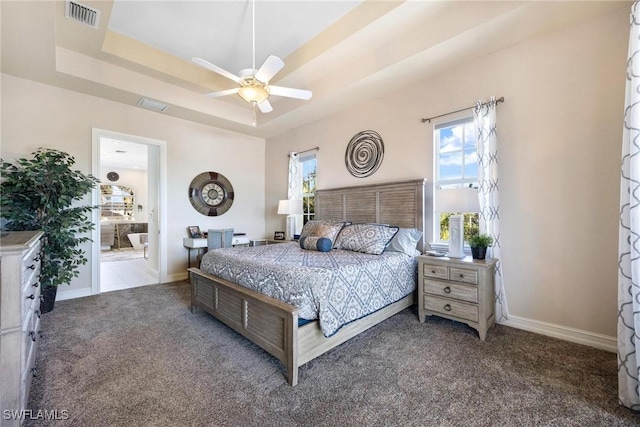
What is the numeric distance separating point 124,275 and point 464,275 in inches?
223

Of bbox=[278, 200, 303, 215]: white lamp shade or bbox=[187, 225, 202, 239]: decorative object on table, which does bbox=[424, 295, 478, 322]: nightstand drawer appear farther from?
bbox=[187, 225, 202, 239]: decorative object on table

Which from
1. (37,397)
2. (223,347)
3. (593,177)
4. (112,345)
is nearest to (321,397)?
(223,347)

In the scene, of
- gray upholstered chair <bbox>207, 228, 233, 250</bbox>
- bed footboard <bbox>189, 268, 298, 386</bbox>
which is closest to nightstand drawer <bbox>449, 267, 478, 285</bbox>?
bed footboard <bbox>189, 268, 298, 386</bbox>

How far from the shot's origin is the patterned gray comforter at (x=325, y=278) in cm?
194

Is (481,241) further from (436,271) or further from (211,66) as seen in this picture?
(211,66)

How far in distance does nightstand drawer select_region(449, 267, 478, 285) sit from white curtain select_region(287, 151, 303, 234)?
3209mm

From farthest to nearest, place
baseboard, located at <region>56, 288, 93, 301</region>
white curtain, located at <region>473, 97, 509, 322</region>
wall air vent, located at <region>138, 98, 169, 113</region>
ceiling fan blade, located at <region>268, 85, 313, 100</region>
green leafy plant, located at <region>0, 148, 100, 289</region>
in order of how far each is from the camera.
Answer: wall air vent, located at <region>138, 98, 169, 113</region> → baseboard, located at <region>56, 288, 93, 301</region> → green leafy plant, located at <region>0, 148, 100, 289</region> → white curtain, located at <region>473, 97, 509, 322</region> → ceiling fan blade, located at <region>268, 85, 313, 100</region>

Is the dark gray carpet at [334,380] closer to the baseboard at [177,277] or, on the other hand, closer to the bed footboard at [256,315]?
the bed footboard at [256,315]

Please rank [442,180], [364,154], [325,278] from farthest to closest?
[364,154] < [442,180] < [325,278]

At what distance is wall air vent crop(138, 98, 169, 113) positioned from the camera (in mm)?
3926

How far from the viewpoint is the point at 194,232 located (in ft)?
15.5

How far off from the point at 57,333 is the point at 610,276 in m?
5.06

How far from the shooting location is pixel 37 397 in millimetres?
1655

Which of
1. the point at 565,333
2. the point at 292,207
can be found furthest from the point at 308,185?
the point at 565,333
